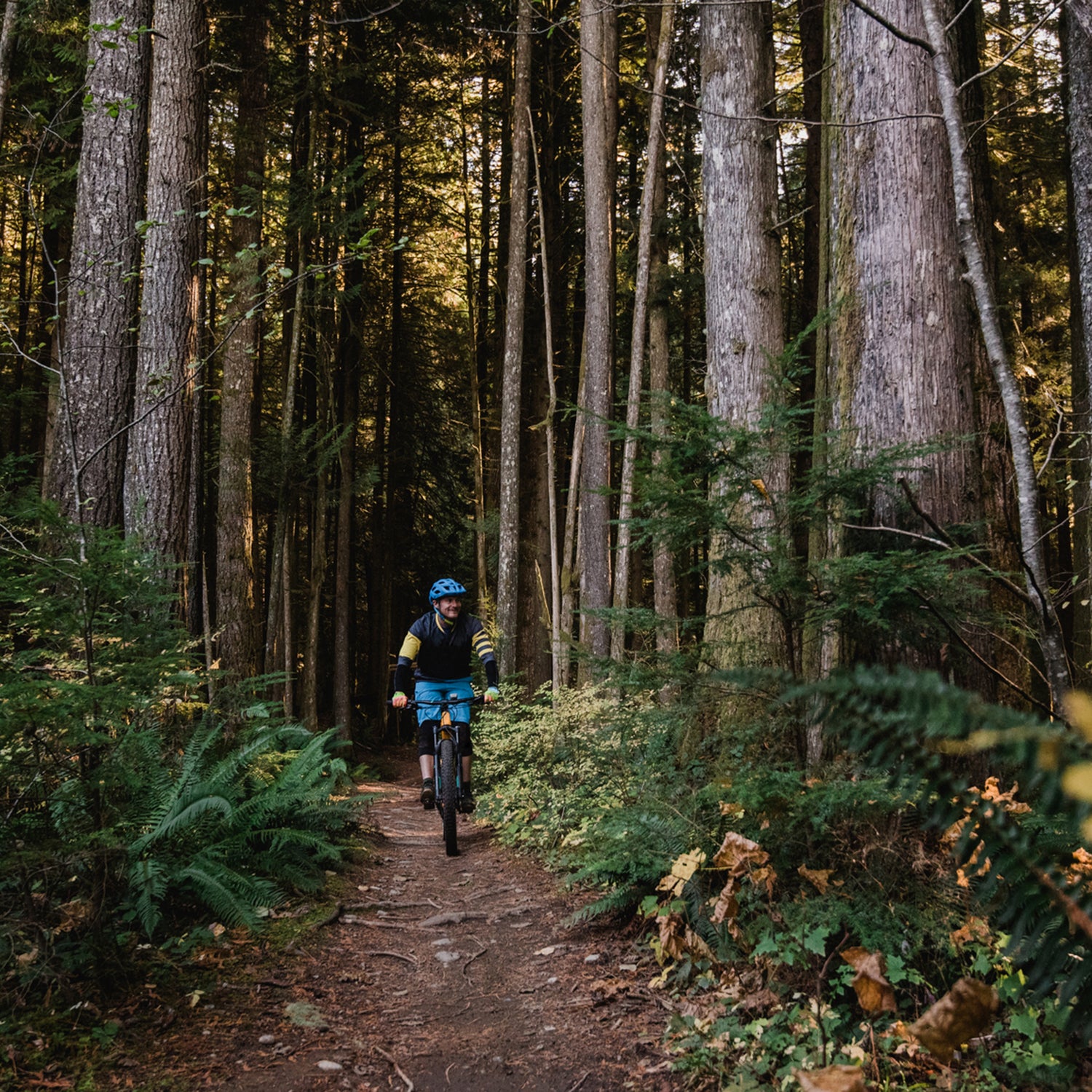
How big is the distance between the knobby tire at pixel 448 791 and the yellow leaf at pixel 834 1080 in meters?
5.02

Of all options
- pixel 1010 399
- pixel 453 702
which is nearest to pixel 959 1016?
pixel 1010 399

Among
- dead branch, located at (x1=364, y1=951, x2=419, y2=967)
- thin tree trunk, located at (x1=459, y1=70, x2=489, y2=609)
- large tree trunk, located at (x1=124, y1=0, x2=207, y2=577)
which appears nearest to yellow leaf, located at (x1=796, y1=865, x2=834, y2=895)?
dead branch, located at (x1=364, y1=951, x2=419, y2=967)

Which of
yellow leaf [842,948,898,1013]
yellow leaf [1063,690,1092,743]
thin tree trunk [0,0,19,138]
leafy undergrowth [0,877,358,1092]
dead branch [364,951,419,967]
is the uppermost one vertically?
thin tree trunk [0,0,19,138]

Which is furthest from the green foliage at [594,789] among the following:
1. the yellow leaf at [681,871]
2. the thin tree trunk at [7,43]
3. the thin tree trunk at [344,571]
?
the thin tree trunk at [7,43]

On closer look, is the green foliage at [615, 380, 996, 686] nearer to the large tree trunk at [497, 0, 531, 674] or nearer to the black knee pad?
the black knee pad

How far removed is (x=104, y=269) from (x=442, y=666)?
16.2ft

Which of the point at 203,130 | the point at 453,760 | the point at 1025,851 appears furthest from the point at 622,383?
the point at 1025,851

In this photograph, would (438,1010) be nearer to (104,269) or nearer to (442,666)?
(442,666)

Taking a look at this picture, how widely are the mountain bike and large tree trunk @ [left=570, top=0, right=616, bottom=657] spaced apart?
12.7 ft

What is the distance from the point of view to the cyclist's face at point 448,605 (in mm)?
7418

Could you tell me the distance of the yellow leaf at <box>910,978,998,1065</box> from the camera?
1995mm

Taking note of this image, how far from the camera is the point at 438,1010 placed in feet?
12.9

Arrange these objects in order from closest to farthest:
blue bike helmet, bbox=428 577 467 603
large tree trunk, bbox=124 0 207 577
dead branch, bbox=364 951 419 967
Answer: dead branch, bbox=364 951 419 967, large tree trunk, bbox=124 0 207 577, blue bike helmet, bbox=428 577 467 603

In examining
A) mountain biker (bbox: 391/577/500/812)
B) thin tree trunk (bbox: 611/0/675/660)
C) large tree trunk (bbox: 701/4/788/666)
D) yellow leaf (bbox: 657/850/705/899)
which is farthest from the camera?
thin tree trunk (bbox: 611/0/675/660)
